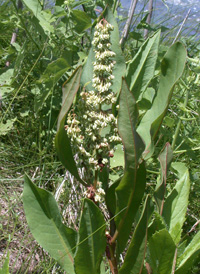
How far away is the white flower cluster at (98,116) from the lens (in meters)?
1.43

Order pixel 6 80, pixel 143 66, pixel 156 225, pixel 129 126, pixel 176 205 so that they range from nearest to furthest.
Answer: pixel 129 126 < pixel 156 225 < pixel 176 205 < pixel 143 66 < pixel 6 80

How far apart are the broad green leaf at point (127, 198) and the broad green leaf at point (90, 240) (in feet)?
0.35

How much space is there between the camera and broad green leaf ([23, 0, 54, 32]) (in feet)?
7.27

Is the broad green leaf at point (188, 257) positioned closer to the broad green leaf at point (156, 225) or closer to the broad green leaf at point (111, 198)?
the broad green leaf at point (156, 225)

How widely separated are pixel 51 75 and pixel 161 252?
3.66ft

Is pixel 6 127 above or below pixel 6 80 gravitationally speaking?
below

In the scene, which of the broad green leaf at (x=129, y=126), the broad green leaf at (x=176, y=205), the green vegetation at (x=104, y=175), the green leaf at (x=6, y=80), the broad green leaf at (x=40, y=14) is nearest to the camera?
the broad green leaf at (x=129, y=126)

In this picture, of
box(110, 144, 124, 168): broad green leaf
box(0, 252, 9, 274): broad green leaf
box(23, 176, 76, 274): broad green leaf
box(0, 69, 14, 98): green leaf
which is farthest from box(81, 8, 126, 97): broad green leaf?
box(0, 252, 9, 274): broad green leaf

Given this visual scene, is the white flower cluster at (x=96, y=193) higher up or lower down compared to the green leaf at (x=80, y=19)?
lower down

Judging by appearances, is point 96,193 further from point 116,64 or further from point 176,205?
point 116,64

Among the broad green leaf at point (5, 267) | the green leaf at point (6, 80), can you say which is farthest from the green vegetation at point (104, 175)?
the green leaf at point (6, 80)

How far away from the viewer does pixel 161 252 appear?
1.44 m

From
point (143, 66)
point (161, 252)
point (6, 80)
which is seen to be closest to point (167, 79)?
point (143, 66)

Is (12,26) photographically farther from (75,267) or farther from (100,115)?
(75,267)
